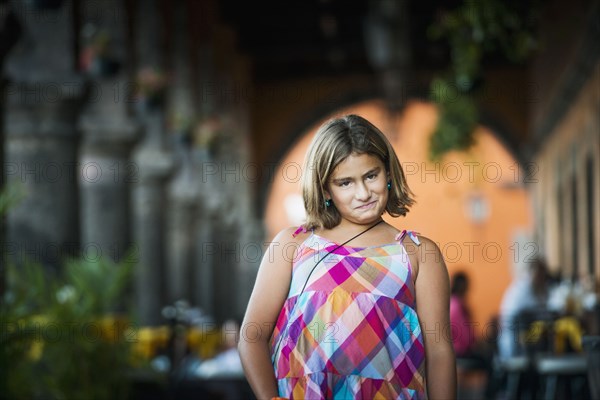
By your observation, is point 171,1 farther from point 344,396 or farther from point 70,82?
point 344,396

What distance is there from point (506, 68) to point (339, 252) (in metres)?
25.9

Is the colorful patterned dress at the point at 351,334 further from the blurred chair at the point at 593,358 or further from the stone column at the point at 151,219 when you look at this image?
the stone column at the point at 151,219

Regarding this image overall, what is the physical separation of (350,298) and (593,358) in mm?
1133

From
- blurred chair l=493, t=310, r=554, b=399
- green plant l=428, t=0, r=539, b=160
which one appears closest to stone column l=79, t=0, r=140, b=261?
green plant l=428, t=0, r=539, b=160

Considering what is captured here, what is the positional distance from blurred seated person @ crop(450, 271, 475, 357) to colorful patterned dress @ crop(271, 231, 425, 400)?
25.7 ft

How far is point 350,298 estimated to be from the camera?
2.31 meters

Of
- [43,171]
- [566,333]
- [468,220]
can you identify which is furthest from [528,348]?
[468,220]

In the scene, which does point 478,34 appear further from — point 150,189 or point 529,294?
point 150,189

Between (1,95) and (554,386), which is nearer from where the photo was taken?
(1,95)

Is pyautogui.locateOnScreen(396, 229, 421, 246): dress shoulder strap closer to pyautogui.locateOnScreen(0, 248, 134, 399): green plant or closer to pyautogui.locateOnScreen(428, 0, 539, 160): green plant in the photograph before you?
pyautogui.locateOnScreen(0, 248, 134, 399): green plant

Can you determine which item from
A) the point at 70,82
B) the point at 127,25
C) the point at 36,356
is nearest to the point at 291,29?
the point at 127,25

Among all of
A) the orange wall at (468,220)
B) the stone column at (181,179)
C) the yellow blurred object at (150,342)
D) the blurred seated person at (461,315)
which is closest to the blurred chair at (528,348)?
Result: the blurred seated person at (461,315)

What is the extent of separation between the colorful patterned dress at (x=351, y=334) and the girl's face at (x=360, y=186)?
0.29 feet

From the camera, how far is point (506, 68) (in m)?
27.7
